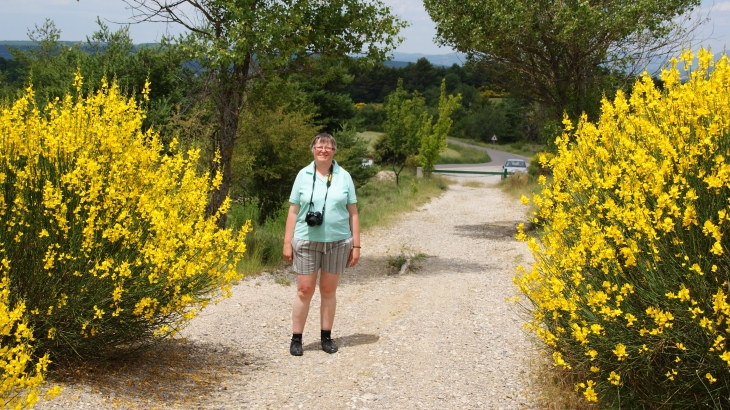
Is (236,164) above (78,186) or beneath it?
beneath

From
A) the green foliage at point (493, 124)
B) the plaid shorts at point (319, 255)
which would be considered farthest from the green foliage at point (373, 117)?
the plaid shorts at point (319, 255)

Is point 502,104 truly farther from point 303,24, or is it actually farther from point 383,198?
point 303,24

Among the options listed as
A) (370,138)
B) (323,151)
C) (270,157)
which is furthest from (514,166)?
(323,151)

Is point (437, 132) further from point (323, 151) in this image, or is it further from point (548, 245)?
point (548, 245)

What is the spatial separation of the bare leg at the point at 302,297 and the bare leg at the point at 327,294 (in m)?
0.09

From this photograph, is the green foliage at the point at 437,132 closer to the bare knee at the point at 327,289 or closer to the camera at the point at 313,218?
the bare knee at the point at 327,289

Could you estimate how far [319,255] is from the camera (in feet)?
20.6

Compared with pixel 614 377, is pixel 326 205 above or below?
above

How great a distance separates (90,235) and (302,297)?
2.07 metres

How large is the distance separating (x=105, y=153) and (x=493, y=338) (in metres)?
3.94

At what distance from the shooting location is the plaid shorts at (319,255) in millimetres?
6219

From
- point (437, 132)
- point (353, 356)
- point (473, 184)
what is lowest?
point (473, 184)

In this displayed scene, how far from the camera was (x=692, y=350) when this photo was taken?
4.02 metres

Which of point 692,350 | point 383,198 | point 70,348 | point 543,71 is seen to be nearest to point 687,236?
point 692,350
